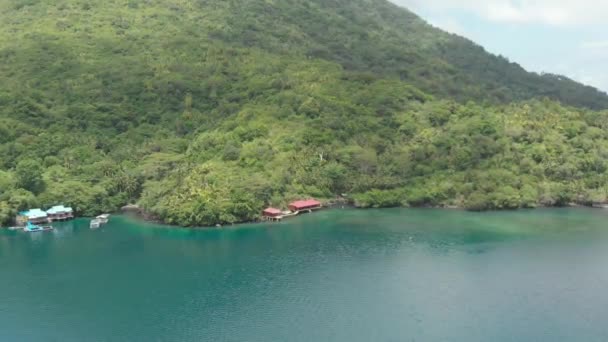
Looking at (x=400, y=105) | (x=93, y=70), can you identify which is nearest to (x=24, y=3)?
(x=93, y=70)

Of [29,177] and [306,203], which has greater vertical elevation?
[29,177]

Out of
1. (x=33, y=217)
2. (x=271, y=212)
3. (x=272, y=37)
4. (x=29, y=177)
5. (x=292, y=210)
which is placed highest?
(x=272, y=37)

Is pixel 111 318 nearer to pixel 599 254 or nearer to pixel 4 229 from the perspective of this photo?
pixel 4 229

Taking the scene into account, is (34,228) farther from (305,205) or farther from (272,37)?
(272,37)

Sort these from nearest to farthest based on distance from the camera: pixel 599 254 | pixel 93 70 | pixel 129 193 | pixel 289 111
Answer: pixel 599 254
pixel 129 193
pixel 289 111
pixel 93 70

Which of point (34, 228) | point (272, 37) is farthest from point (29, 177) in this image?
point (272, 37)

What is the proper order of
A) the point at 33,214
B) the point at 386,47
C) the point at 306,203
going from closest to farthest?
the point at 33,214, the point at 306,203, the point at 386,47

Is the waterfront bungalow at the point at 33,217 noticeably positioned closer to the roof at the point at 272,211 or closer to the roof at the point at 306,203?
the roof at the point at 272,211
